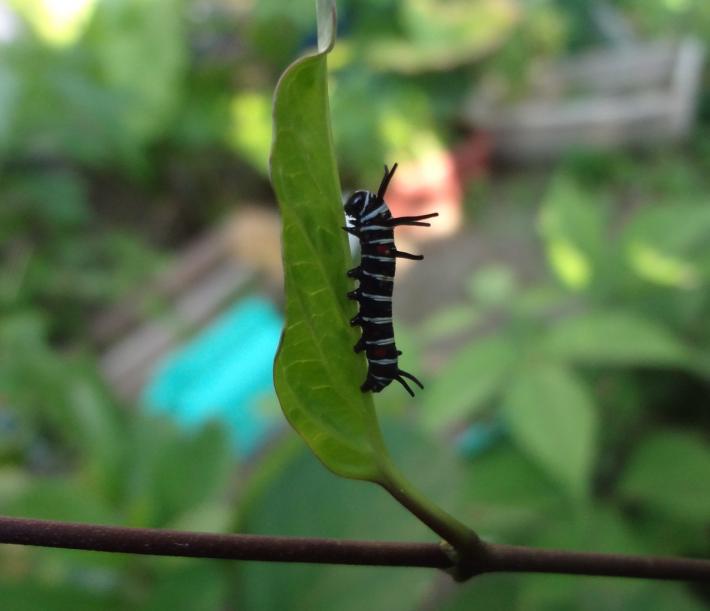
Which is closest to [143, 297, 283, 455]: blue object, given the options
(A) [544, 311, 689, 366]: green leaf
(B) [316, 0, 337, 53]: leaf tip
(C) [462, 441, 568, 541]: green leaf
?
(C) [462, 441, 568, 541]: green leaf

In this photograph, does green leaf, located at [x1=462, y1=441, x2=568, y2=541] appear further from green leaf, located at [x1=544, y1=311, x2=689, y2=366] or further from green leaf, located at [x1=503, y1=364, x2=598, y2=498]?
green leaf, located at [x1=544, y1=311, x2=689, y2=366]

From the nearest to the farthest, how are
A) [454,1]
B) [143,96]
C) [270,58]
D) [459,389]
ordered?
[459,389], [143,96], [270,58], [454,1]

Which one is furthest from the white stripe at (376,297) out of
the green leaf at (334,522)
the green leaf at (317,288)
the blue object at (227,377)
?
the blue object at (227,377)

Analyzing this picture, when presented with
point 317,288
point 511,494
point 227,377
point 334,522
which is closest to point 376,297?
point 317,288

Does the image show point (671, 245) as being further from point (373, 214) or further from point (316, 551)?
point (316, 551)

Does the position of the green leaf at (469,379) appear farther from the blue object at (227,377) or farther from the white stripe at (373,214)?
the blue object at (227,377)

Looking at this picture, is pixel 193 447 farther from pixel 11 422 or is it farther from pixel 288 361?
pixel 11 422

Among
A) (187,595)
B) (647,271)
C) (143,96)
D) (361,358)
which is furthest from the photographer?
(143,96)

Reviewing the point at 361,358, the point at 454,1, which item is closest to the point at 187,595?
the point at 361,358
